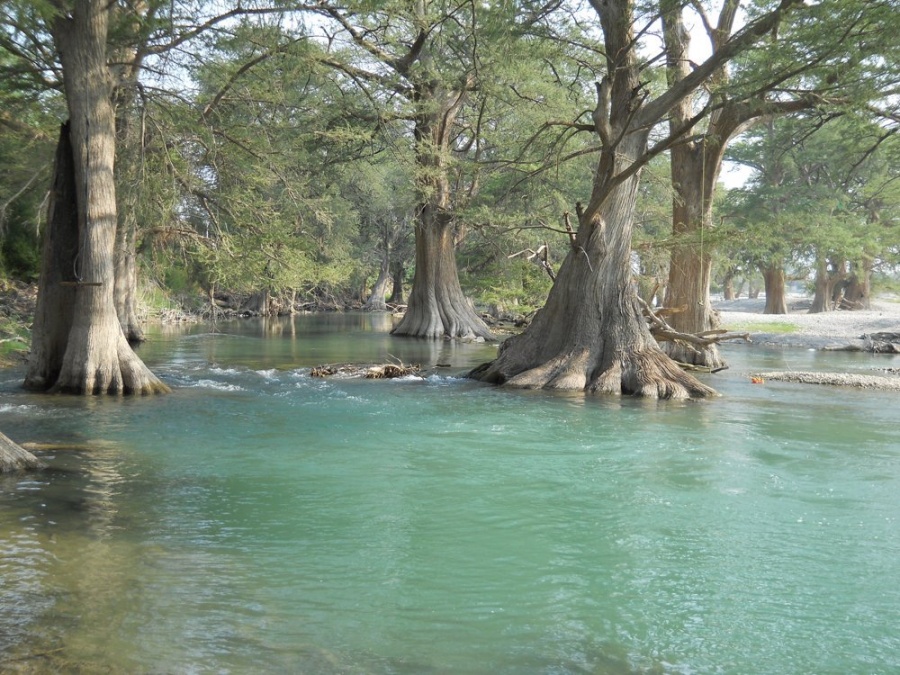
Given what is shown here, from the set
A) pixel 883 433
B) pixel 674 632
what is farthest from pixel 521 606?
pixel 883 433

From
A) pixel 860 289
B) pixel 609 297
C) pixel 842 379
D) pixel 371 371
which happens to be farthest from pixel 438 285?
pixel 860 289

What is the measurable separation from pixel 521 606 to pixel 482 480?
11.0ft

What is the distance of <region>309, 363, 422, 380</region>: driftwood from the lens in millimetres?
17938

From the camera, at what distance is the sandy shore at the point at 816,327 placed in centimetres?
2950

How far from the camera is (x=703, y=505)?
765cm

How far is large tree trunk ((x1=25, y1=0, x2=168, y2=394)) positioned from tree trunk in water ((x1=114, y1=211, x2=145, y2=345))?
23.6ft

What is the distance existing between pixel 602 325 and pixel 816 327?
73.3 ft

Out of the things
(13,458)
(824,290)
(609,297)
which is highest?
(824,290)

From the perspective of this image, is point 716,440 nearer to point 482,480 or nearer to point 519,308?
point 482,480

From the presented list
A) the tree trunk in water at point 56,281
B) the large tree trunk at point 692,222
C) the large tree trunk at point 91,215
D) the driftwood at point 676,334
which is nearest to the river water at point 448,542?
the large tree trunk at point 91,215

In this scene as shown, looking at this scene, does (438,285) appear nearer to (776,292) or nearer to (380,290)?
(776,292)

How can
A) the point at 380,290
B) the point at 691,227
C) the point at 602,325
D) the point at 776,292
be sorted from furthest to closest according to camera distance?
the point at 380,290 → the point at 776,292 → the point at 691,227 → the point at 602,325

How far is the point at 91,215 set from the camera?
527 inches

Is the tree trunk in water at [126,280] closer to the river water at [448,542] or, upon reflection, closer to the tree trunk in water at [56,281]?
the tree trunk in water at [56,281]
